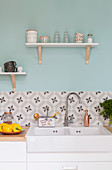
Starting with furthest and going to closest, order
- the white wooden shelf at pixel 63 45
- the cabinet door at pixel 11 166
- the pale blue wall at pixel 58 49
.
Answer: the pale blue wall at pixel 58 49, the white wooden shelf at pixel 63 45, the cabinet door at pixel 11 166

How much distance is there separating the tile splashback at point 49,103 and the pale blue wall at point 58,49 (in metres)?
0.07

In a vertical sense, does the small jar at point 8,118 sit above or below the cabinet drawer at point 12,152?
above

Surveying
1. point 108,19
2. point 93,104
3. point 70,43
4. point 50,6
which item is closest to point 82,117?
point 93,104

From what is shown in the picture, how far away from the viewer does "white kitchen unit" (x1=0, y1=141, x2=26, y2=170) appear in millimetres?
2037

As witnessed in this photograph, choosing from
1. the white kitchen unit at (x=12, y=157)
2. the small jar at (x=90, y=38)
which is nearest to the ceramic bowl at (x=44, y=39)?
the small jar at (x=90, y=38)

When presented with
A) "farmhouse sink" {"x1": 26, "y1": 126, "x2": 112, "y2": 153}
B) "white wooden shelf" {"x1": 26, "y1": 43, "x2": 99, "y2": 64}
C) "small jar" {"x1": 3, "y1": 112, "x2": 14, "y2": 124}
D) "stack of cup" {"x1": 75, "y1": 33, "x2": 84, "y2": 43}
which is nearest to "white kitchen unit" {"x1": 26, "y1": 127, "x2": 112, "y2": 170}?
"farmhouse sink" {"x1": 26, "y1": 126, "x2": 112, "y2": 153}

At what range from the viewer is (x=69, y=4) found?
8.57 feet

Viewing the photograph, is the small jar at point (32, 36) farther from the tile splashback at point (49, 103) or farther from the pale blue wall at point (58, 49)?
the tile splashback at point (49, 103)

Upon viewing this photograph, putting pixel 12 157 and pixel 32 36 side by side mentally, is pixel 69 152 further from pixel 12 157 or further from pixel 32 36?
pixel 32 36

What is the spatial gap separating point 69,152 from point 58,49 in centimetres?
121

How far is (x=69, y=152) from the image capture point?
2059 millimetres

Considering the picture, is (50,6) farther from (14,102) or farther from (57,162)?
(57,162)

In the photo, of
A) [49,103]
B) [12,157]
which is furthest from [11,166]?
[49,103]

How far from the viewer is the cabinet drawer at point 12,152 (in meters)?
2.04
